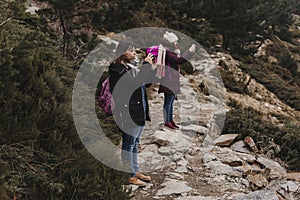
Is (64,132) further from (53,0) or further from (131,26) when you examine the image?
(131,26)

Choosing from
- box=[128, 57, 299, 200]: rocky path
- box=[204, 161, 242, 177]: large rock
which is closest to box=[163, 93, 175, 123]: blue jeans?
box=[128, 57, 299, 200]: rocky path

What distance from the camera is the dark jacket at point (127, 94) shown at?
4621 mm

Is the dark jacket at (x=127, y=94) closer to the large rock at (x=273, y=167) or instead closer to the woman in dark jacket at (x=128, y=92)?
the woman in dark jacket at (x=128, y=92)

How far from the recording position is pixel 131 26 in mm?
13867

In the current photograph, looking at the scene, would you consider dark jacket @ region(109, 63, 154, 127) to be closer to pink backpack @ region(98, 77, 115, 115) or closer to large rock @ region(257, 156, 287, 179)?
pink backpack @ region(98, 77, 115, 115)

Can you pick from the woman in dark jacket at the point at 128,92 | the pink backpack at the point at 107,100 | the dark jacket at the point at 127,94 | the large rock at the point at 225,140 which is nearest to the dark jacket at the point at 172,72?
the large rock at the point at 225,140

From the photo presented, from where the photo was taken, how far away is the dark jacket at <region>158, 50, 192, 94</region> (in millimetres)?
6574

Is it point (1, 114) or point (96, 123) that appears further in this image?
point (96, 123)

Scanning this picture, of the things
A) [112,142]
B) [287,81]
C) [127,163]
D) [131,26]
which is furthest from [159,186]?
[287,81]

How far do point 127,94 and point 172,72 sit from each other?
2240mm

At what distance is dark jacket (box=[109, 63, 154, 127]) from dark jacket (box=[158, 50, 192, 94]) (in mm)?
1840

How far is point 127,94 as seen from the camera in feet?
15.4

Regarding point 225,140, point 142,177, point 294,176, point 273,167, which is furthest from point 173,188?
point 294,176

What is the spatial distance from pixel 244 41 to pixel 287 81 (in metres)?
2.69
